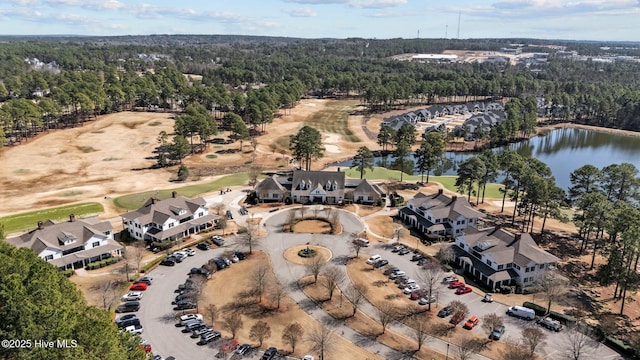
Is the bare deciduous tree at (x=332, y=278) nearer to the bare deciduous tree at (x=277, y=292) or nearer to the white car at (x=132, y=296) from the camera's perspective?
the bare deciduous tree at (x=277, y=292)

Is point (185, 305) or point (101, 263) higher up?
point (185, 305)

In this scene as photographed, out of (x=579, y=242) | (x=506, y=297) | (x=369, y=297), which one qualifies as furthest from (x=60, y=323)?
(x=579, y=242)

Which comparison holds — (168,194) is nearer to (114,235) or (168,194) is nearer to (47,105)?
(114,235)

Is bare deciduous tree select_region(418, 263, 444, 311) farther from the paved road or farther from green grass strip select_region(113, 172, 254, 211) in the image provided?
green grass strip select_region(113, 172, 254, 211)

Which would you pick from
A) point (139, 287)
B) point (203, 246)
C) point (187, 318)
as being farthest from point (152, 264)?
point (187, 318)

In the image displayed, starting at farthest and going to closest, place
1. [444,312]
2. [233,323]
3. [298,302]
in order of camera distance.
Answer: [298,302]
[444,312]
[233,323]

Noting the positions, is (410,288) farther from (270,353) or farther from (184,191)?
(184,191)
